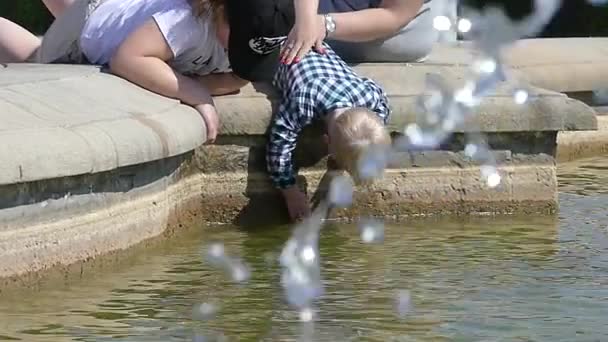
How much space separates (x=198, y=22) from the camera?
17.2 ft

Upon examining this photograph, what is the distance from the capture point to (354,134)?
5074 millimetres

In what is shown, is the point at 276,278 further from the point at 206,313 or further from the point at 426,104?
the point at 426,104

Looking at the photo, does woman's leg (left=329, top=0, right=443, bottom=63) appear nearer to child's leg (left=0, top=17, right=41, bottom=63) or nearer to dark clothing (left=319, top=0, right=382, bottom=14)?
dark clothing (left=319, top=0, right=382, bottom=14)

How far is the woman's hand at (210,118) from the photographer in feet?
16.9

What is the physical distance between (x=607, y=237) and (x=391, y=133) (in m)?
0.92

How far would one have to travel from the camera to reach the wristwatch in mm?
5352

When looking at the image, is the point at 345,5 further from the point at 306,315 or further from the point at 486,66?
the point at 306,315

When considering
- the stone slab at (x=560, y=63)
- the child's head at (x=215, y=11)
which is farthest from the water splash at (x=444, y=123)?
the stone slab at (x=560, y=63)

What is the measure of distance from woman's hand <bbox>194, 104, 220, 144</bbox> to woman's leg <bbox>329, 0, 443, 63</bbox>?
2.33ft

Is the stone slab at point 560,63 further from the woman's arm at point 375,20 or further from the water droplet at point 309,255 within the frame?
the water droplet at point 309,255

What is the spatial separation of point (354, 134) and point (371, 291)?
0.99 meters

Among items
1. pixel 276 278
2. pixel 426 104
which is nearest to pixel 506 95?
pixel 426 104

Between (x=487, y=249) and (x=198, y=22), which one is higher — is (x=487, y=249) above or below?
below

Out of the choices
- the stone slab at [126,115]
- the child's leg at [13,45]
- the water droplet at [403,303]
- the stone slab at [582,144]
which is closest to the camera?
the water droplet at [403,303]
